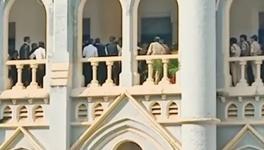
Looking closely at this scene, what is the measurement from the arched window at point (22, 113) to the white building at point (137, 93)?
0.09 feet

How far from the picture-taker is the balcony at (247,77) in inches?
1180

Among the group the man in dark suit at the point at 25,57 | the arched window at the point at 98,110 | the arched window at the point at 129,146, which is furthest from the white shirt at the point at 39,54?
the arched window at the point at 129,146

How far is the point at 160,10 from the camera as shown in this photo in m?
32.9

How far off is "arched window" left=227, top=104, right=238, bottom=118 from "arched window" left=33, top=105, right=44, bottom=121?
5.09 m

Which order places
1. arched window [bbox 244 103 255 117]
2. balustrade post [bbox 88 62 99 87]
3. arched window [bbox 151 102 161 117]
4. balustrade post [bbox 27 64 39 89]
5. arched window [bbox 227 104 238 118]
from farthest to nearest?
balustrade post [bbox 27 64 39 89], balustrade post [bbox 88 62 99 87], arched window [bbox 151 102 161 117], arched window [bbox 227 104 238 118], arched window [bbox 244 103 255 117]

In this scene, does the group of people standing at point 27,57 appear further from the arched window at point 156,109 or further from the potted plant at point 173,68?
the potted plant at point 173,68

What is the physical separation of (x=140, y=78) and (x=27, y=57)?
11.4ft

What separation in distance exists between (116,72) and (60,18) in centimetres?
211

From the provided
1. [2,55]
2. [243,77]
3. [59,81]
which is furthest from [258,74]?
[2,55]

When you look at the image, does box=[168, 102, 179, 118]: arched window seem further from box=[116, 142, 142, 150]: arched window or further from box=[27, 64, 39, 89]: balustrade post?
box=[27, 64, 39, 89]: balustrade post

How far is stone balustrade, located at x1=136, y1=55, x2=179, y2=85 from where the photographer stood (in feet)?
100

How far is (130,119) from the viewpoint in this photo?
30.3 meters

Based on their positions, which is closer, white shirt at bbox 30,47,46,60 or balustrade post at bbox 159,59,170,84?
balustrade post at bbox 159,59,170,84

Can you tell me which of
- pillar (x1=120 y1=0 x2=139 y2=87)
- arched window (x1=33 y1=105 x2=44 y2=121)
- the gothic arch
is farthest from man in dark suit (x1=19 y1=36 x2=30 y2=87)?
pillar (x1=120 y1=0 x2=139 y2=87)
